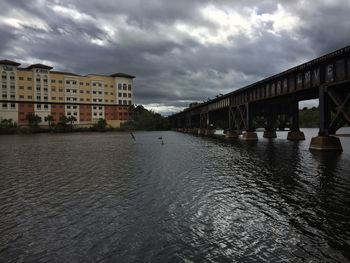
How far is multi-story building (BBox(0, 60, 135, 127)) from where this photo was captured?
16238 cm

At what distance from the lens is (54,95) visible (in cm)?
17738

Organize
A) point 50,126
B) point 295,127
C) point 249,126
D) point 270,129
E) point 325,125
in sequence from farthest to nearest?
point 50,126 → point 270,129 → point 295,127 → point 249,126 → point 325,125

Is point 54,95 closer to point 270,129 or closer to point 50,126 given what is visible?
point 50,126

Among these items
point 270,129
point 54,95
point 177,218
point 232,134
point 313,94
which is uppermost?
point 54,95

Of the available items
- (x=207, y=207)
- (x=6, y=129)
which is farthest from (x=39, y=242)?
(x=6, y=129)

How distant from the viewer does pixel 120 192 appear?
18.7 m

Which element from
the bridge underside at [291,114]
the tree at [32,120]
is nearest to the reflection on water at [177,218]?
the bridge underside at [291,114]

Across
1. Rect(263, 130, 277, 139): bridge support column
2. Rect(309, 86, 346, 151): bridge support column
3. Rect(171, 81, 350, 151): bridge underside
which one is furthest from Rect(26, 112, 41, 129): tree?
Rect(309, 86, 346, 151): bridge support column

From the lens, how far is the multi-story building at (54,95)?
162375 millimetres

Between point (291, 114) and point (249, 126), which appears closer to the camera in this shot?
point (249, 126)

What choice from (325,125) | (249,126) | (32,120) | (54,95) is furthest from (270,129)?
(54,95)

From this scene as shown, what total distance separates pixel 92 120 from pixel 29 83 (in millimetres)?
41758

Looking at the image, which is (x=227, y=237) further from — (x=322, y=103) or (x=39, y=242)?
(x=322, y=103)

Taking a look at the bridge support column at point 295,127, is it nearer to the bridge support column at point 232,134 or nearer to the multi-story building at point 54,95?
the bridge support column at point 232,134
